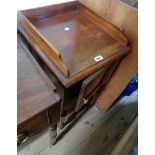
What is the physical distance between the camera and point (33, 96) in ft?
1.66

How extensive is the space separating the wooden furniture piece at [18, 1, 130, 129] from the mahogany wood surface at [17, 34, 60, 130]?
5 centimetres

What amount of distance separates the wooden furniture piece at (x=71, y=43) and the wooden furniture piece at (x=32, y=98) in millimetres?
55

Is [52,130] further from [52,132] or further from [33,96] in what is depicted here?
[33,96]

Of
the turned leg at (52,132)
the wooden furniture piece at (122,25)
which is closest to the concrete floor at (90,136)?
the turned leg at (52,132)

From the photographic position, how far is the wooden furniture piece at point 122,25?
2.41 feet

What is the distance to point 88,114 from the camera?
1259 mm

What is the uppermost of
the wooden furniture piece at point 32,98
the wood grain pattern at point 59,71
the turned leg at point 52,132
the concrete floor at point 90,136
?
the wood grain pattern at point 59,71

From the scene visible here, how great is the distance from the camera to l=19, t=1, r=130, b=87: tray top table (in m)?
0.59

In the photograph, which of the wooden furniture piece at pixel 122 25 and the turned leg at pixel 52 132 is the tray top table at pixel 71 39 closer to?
the wooden furniture piece at pixel 122 25

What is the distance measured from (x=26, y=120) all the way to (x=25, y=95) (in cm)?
8
